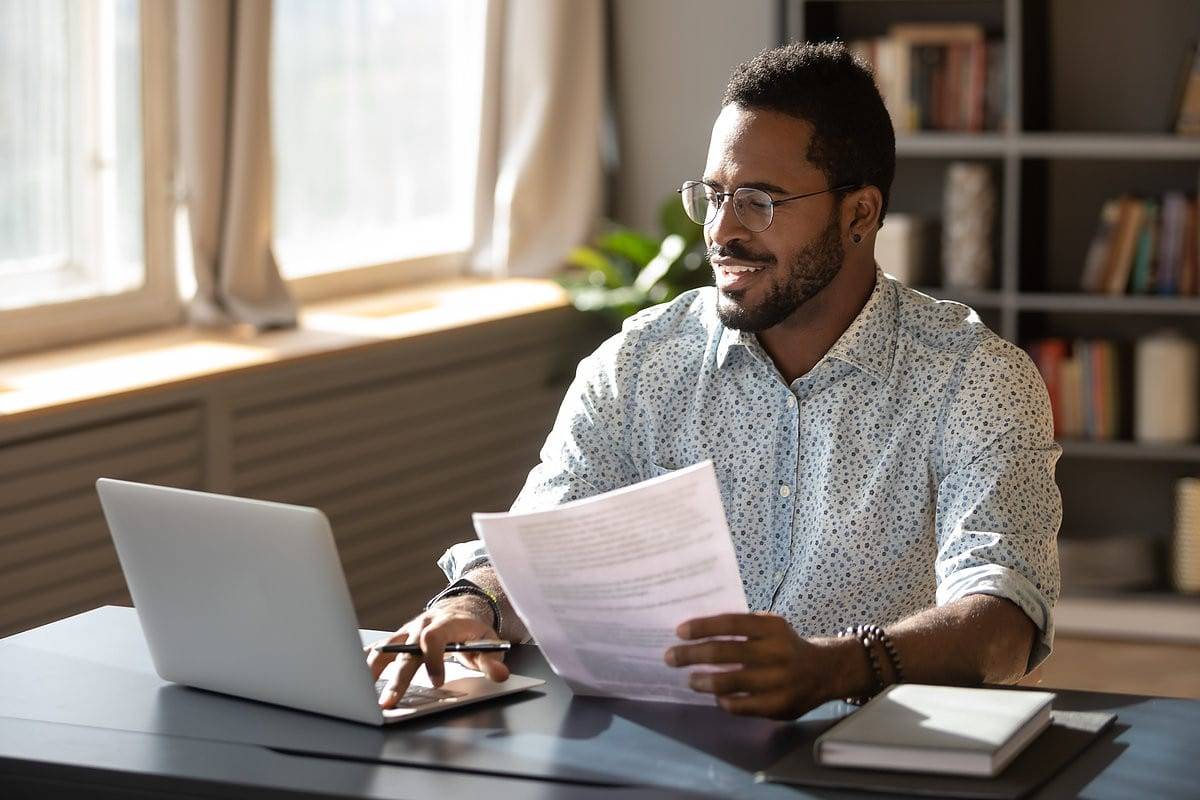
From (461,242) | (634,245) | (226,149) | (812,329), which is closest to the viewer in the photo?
(812,329)

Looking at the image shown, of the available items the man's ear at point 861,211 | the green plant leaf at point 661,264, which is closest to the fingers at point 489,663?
the man's ear at point 861,211

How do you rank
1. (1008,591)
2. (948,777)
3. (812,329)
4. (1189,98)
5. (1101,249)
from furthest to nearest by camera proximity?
(1101,249), (1189,98), (812,329), (1008,591), (948,777)

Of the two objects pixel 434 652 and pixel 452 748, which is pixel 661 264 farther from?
pixel 452 748

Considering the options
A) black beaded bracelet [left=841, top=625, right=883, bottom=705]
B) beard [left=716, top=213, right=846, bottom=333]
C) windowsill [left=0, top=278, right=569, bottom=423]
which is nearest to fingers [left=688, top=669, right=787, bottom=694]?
black beaded bracelet [left=841, top=625, right=883, bottom=705]

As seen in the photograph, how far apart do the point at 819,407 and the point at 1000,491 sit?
256 millimetres

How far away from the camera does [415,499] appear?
3971 mm

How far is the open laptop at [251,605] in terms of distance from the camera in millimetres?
1532

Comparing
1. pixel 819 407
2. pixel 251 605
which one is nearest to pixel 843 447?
pixel 819 407

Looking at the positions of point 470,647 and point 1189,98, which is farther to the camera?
point 1189,98

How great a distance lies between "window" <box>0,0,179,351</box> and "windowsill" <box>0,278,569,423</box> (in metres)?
0.08

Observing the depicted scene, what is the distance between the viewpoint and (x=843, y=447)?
2.05m

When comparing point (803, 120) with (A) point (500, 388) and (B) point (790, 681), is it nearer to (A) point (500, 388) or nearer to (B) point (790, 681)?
(B) point (790, 681)

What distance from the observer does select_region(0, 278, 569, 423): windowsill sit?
3143 mm

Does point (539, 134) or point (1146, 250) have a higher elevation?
point (539, 134)
